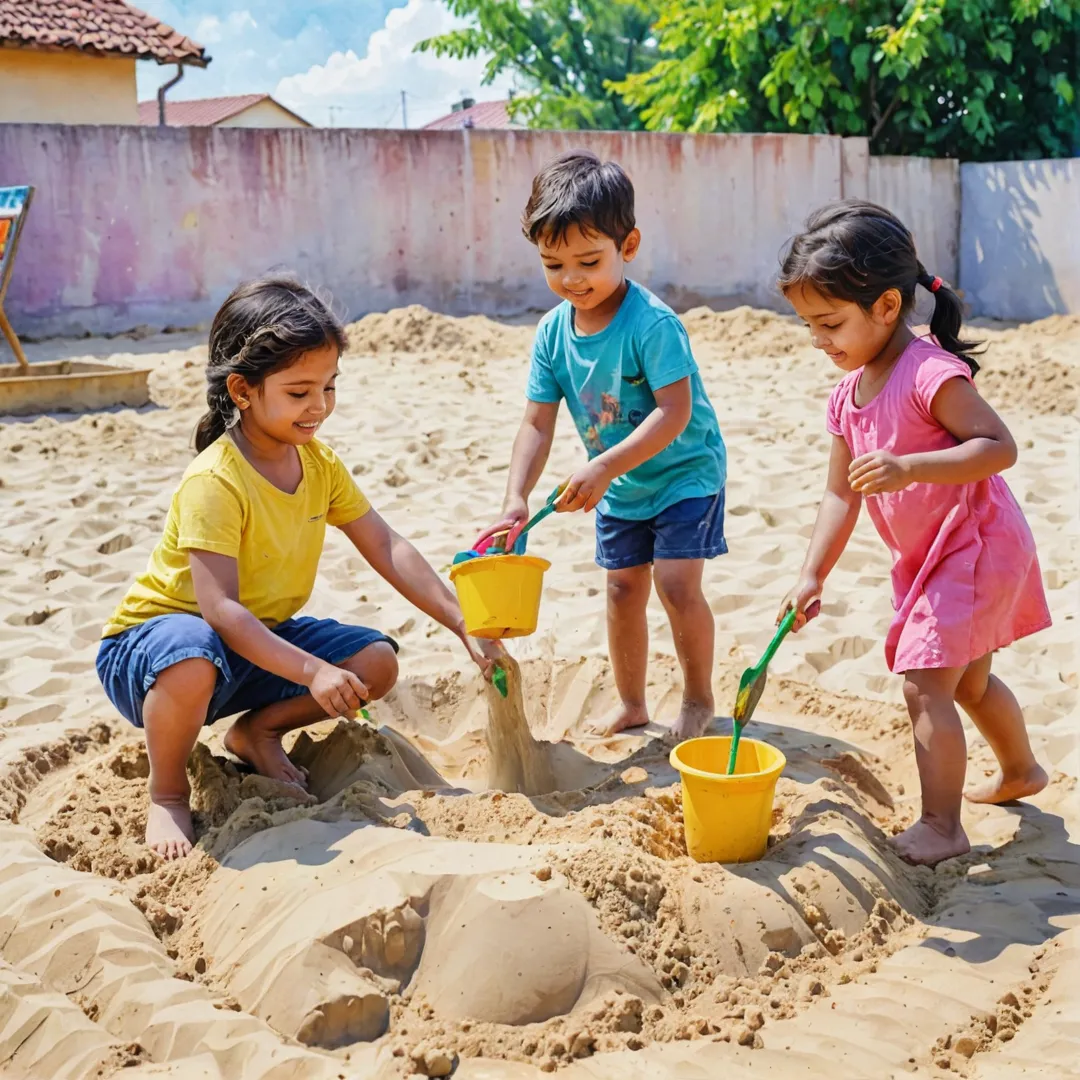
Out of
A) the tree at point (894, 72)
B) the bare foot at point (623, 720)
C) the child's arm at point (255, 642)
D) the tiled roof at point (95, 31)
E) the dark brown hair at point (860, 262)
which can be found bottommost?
the bare foot at point (623, 720)

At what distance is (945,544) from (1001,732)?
1.53 ft

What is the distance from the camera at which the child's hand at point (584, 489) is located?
101 inches

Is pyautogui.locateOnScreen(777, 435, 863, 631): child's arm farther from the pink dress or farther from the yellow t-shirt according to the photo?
the yellow t-shirt

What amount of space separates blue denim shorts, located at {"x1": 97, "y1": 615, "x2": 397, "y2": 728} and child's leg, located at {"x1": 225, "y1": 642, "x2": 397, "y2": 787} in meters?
0.02

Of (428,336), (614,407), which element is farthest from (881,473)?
(428,336)

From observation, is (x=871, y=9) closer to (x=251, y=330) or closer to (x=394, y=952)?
(x=251, y=330)

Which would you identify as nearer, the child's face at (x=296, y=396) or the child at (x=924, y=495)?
the child at (x=924, y=495)

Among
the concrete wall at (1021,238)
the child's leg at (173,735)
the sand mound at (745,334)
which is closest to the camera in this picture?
the child's leg at (173,735)

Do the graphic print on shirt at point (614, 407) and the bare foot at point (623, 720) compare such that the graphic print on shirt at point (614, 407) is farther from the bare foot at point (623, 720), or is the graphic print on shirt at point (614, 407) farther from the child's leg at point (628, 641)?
the bare foot at point (623, 720)

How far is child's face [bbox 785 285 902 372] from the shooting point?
92.9 inches

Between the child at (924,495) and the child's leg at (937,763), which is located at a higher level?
the child at (924,495)

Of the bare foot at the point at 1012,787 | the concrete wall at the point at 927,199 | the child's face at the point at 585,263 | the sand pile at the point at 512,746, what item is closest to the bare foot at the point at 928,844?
the bare foot at the point at 1012,787

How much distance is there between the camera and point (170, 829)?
2.39 metres

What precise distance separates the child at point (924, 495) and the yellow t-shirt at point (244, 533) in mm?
1015
